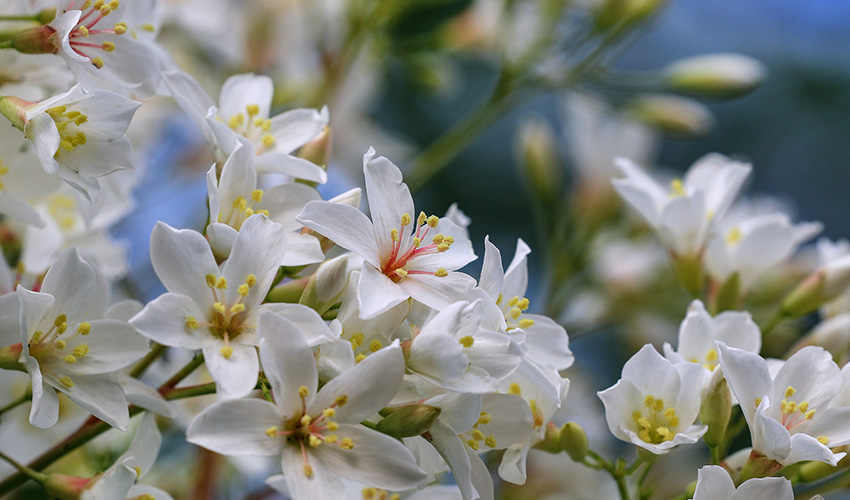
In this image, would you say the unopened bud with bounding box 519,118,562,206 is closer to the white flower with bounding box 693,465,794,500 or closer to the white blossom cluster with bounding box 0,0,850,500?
the white blossom cluster with bounding box 0,0,850,500

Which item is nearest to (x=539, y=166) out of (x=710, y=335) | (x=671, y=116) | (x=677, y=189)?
(x=671, y=116)

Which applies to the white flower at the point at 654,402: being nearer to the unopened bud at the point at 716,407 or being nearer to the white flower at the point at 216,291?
the unopened bud at the point at 716,407

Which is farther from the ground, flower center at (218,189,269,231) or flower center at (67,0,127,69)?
flower center at (67,0,127,69)

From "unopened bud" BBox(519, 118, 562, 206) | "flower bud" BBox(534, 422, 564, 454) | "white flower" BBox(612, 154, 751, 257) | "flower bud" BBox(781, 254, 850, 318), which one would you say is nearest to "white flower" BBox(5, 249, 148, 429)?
"flower bud" BBox(534, 422, 564, 454)

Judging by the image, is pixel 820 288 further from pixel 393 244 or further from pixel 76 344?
pixel 76 344

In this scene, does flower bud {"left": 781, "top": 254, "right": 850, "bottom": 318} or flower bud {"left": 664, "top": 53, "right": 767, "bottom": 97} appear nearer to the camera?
flower bud {"left": 781, "top": 254, "right": 850, "bottom": 318}

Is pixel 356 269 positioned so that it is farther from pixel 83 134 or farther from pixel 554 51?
pixel 554 51
